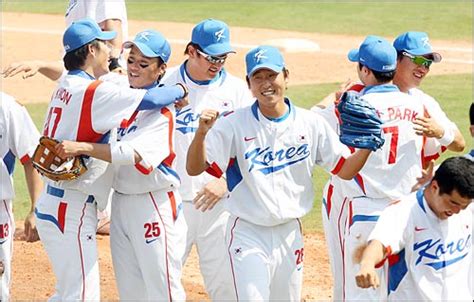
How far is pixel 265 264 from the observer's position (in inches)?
286

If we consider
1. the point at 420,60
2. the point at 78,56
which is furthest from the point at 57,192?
the point at 420,60

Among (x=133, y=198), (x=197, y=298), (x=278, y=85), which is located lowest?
(x=197, y=298)

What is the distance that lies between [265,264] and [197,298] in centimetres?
225

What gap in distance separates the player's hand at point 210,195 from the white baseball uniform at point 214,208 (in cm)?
55

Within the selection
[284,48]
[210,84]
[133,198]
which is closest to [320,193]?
[210,84]

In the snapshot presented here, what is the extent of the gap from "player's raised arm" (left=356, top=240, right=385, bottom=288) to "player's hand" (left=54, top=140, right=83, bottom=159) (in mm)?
2109

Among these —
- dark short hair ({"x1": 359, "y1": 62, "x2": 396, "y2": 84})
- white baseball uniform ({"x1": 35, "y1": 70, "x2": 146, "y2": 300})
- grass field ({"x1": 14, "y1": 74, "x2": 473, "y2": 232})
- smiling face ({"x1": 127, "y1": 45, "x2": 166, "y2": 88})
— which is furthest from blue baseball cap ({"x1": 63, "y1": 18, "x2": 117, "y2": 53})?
grass field ({"x1": 14, "y1": 74, "x2": 473, "y2": 232})

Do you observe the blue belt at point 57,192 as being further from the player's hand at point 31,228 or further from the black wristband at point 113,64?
the black wristband at point 113,64

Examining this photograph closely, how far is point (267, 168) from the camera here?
7297 millimetres

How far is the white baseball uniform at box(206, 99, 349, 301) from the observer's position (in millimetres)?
7262

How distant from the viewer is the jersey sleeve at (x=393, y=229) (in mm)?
6070

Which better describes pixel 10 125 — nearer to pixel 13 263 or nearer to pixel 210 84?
pixel 210 84

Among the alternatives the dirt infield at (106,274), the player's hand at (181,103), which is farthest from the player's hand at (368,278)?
the dirt infield at (106,274)

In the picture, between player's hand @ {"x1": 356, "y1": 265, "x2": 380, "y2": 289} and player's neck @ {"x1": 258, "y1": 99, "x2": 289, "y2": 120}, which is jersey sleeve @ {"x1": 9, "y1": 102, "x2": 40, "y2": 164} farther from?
player's hand @ {"x1": 356, "y1": 265, "x2": 380, "y2": 289}
